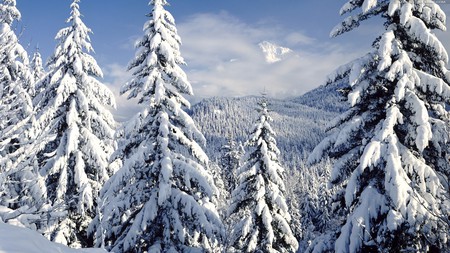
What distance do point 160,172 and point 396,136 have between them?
7.67m

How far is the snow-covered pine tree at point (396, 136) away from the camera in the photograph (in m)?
9.68

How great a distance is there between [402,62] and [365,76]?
3.75ft

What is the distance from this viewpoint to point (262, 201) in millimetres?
20328

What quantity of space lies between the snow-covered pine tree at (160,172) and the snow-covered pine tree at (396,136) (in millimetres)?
4672

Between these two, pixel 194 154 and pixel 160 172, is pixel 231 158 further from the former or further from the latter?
pixel 160 172

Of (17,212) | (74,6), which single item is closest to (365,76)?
(17,212)

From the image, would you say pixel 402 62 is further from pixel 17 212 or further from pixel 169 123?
pixel 17 212

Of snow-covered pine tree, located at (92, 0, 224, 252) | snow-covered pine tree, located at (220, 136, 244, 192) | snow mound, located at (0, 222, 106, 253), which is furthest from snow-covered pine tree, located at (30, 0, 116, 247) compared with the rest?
snow-covered pine tree, located at (220, 136, 244, 192)

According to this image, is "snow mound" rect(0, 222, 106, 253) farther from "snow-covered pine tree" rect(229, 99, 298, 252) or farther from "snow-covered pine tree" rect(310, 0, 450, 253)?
"snow-covered pine tree" rect(229, 99, 298, 252)

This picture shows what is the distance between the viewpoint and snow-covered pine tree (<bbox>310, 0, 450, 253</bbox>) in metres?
9.68

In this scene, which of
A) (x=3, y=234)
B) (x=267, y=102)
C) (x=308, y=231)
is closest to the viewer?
(x=3, y=234)

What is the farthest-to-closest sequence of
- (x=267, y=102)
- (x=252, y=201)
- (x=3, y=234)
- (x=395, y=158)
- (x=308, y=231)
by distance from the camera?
(x=308, y=231), (x=267, y=102), (x=252, y=201), (x=395, y=158), (x=3, y=234)

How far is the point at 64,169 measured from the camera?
630 inches

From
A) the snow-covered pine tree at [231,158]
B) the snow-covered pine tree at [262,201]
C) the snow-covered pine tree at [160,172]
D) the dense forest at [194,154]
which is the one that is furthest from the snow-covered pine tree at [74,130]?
the snow-covered pine tree at [231,158]
